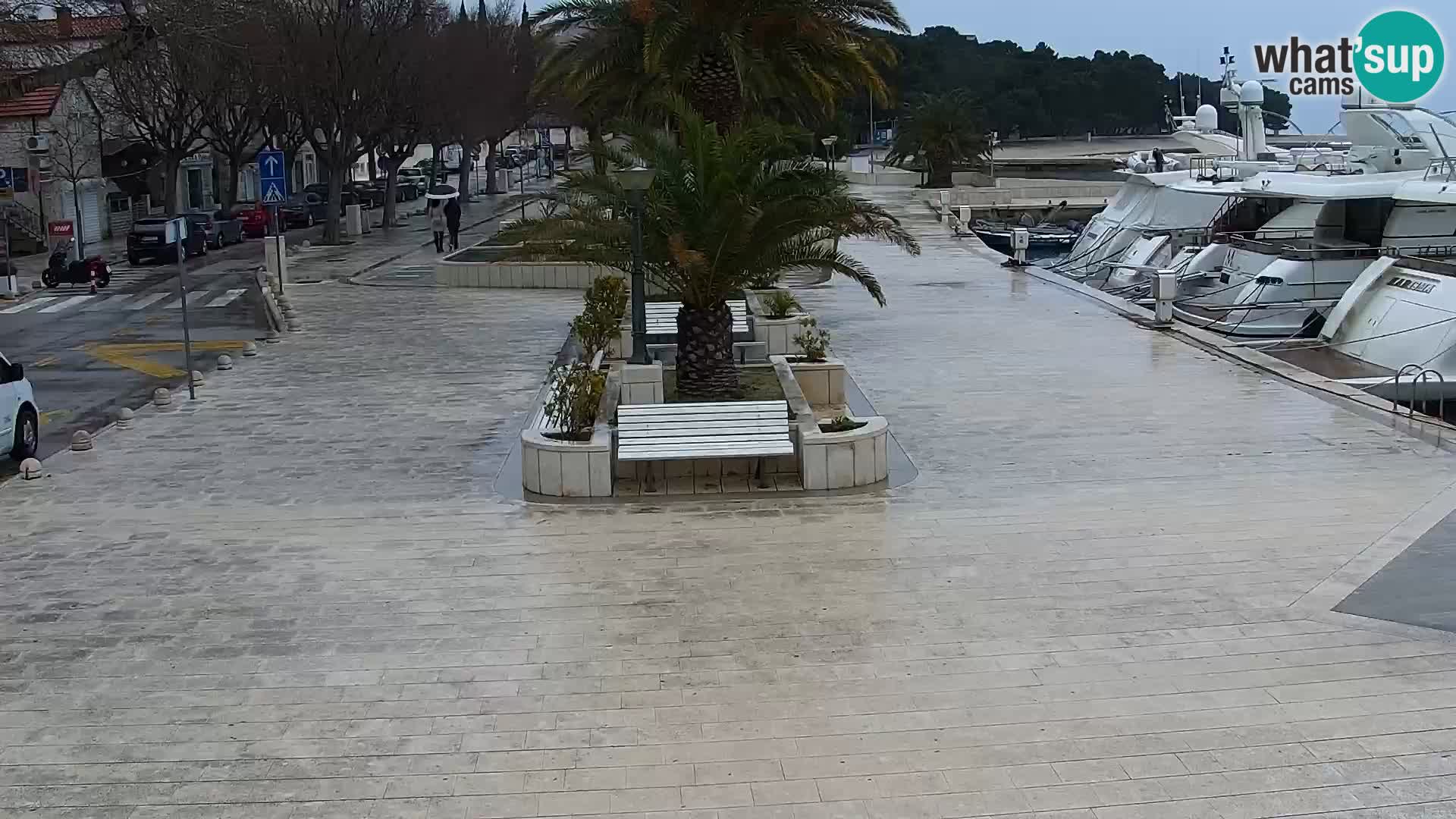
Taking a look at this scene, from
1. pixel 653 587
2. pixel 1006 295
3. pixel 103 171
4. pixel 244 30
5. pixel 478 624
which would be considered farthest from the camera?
pixel 103 171

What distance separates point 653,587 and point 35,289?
1055 inches

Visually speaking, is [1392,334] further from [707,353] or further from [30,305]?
[30,305]

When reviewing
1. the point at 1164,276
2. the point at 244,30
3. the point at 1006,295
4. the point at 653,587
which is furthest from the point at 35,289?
the point at 653,587

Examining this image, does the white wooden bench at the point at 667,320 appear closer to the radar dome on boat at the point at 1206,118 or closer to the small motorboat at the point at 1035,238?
the small motorboat at the point at 1035,238

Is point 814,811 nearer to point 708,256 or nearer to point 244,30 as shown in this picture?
point 708,256

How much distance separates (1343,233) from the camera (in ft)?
109

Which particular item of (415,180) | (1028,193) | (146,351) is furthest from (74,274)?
(415,180)

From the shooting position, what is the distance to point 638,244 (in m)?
13.5

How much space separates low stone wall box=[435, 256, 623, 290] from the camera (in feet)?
99.3

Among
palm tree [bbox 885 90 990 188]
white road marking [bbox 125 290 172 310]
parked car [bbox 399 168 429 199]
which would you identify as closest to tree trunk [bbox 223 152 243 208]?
parked car [bbox 399 168 429 199]

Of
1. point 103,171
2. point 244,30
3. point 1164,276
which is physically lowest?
point 1164,276

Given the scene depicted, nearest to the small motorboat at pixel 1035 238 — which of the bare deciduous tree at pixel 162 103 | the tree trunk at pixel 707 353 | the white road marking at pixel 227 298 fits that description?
the bare deciduous tree at pixel 162 103

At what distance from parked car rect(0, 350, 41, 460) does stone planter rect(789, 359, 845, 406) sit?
7665mm

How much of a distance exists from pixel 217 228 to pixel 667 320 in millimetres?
29882
